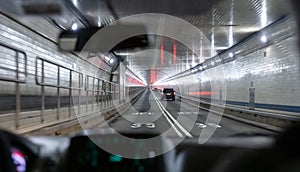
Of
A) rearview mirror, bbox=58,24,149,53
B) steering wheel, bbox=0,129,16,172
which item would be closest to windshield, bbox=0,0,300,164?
rearview mirror, bbox=58,24,149,53

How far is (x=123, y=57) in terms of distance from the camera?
14.8 feet

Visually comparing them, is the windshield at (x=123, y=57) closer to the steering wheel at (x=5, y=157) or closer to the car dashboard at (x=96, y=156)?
the car dashboard at (x=96, y=156)

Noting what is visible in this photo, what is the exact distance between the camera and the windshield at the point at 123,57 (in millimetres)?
3453

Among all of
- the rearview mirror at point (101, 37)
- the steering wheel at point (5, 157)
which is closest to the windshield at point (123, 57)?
the rearview mirror at point (101, 37)

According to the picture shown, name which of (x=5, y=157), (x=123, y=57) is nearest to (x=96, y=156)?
(x=5, y=157)

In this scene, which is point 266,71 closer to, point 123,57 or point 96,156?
point 123,57

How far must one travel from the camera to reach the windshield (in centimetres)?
345

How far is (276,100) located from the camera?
14359 millimetres

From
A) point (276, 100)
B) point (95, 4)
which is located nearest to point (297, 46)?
point (95, 4)

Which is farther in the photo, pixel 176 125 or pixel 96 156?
pixel 176 125

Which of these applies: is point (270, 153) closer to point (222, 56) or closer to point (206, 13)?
point (206, 13)

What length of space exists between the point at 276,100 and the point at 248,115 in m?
2.49

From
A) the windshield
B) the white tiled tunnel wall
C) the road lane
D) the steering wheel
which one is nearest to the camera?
the steering wheel

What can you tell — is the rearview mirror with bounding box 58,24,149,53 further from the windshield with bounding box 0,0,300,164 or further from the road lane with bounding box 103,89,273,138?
the road lane with bounding box 103,89,273,138
